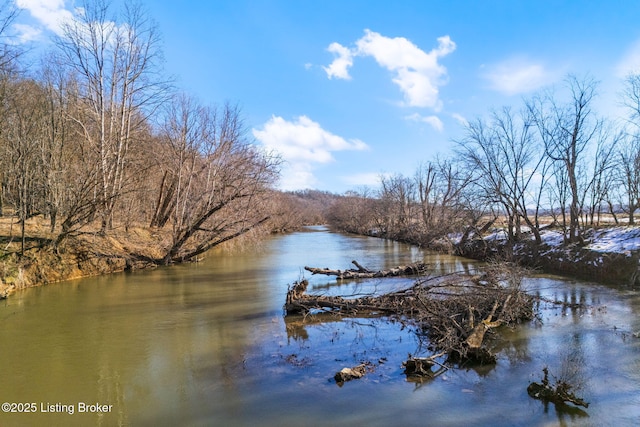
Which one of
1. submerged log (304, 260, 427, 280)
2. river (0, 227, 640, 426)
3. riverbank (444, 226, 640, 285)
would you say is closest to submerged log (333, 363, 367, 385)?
river (0, 227, 640, 426)

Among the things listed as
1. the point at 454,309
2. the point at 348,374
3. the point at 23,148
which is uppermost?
the point at 23,148

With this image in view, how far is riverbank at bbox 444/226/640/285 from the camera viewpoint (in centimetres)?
1575

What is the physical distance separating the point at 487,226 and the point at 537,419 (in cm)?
2530

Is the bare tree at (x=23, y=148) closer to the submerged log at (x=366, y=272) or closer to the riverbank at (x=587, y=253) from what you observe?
the submerged log at (x=366, y=272)

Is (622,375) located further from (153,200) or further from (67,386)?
(153,200)

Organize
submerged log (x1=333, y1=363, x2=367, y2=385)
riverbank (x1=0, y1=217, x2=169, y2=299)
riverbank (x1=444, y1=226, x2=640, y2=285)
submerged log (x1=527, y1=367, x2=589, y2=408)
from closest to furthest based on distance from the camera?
submerged log (x1=527, y1=367, x2=589, y2=408), submerged log (x1=333, y1=363, x2=367, y2=385), riverbank (x1=0, y1=217, x2=169, y2=299), riverbank (x1=444, y1=226, x2=640, y2=285)

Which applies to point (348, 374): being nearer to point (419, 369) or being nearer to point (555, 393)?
point (419, 369)

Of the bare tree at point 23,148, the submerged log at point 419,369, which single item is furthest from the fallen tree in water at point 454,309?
the bare tree at point 23,148

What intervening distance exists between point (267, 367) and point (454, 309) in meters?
4.61

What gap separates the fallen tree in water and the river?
42 cm

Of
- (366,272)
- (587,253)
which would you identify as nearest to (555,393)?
(366,272)

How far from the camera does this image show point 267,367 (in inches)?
281

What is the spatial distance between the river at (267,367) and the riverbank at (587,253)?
3.37 meters

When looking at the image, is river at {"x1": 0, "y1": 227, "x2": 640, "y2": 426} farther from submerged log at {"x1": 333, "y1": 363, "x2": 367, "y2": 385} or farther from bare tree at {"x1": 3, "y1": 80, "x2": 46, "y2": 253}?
bare tree at {"x1": 3, "y1": 80, "x2": 46, "y2": 253}
